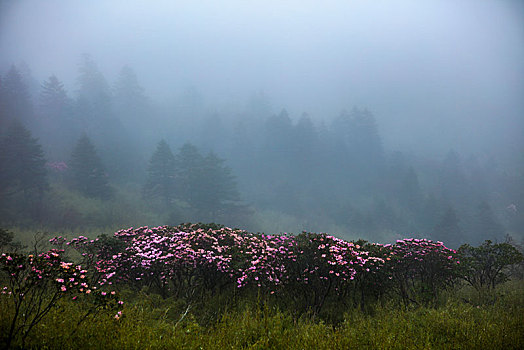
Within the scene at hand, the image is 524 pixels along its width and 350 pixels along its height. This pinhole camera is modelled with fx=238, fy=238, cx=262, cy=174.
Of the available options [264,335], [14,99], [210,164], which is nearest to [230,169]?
[210,164]

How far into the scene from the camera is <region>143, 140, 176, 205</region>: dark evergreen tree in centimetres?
3225

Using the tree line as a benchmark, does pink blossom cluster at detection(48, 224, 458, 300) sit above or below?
below

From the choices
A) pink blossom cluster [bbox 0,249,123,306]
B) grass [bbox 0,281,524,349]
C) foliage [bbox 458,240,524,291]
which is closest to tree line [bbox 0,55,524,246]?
grass [bbox 0,281,524,349]

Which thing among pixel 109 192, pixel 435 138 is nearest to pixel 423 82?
pixel 435 138

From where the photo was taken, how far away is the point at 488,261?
26.3 feet

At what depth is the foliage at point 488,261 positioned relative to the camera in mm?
7531

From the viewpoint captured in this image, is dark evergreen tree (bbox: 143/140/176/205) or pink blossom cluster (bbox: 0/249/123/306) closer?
pink blossom cluster (bbox: 0/249/123/306)

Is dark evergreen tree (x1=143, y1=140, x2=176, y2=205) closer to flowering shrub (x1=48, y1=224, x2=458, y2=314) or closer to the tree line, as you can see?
the tree line

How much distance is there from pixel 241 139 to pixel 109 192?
2769 centimetres

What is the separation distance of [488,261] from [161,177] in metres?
33.1

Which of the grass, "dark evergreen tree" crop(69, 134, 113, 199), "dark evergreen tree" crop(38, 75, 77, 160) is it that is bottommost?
the grass

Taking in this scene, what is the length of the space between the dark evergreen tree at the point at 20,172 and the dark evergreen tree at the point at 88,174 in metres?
3.36

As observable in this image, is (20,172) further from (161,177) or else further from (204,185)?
(204,185)

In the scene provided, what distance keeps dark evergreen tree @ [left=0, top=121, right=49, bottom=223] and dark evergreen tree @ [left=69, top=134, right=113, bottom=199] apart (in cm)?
336
